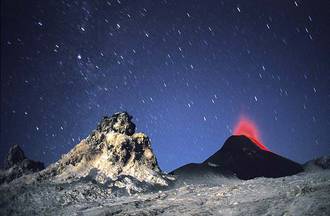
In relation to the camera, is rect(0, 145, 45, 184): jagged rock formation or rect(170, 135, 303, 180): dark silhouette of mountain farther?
rect(170, 135, 303, 180): dark silhouette of mountain

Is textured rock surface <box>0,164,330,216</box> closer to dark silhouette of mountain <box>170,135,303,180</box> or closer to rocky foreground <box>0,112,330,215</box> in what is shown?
rocky foreground <box>0,112,330,215</box>

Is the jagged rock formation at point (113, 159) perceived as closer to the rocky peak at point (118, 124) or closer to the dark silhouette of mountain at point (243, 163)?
the rocky peak at point (118, 124)

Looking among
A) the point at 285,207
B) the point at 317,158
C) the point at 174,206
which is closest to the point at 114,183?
the point at 174,206

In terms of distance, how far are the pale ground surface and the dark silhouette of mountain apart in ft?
112

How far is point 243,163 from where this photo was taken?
339 ft

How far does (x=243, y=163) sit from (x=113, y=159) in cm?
5177

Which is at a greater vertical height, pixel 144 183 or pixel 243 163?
pixel 144 183

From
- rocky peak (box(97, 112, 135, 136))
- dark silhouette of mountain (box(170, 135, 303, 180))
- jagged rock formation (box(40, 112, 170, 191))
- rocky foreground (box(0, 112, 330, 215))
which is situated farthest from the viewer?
dark silhouette of mountain (box(170, 135, 303, 180))

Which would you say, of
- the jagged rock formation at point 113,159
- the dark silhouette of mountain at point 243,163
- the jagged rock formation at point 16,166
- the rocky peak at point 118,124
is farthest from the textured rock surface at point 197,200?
the dark silhouette of mountain at point 243,163

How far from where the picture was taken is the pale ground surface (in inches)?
910

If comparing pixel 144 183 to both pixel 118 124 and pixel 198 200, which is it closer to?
pixel 118 124

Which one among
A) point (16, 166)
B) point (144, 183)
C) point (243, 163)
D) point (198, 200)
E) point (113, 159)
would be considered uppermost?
point (16, 166)

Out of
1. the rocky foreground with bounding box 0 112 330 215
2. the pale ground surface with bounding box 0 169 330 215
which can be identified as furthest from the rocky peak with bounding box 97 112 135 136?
the pale ground surface with bounding box 0 169 330 215

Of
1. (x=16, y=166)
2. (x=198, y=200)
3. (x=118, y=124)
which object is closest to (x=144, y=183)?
(x=118, y=124)
